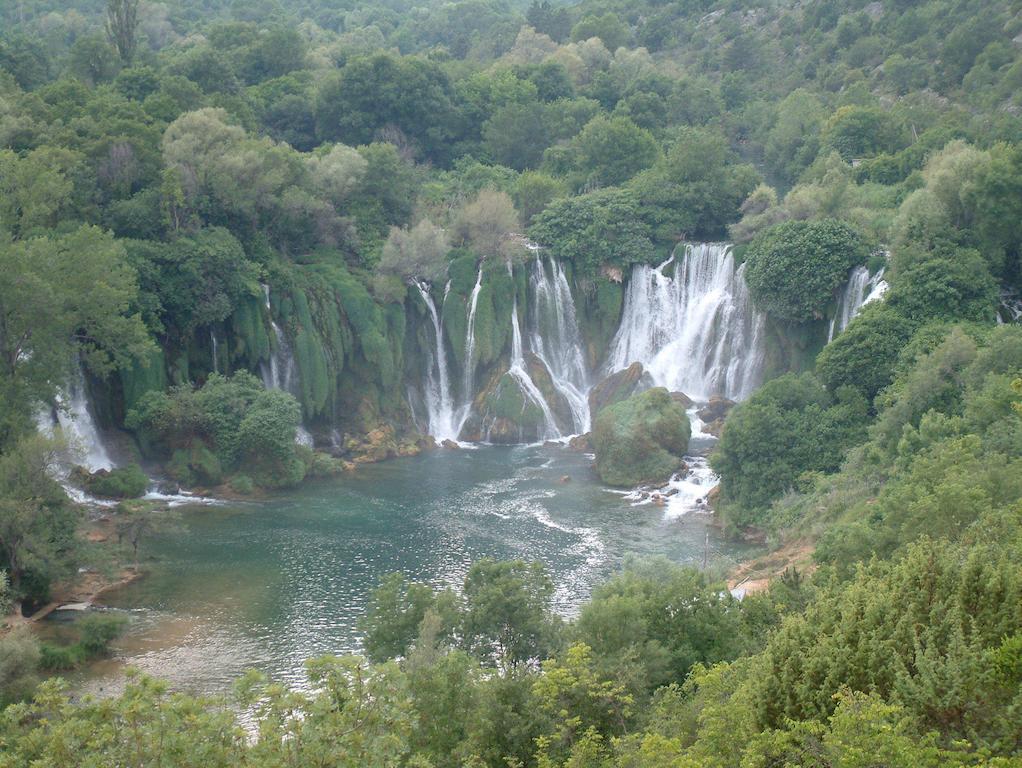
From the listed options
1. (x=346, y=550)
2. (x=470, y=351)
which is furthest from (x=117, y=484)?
(x=470, y=351)

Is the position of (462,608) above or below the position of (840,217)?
below

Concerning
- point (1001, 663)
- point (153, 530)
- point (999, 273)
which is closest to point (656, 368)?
point (999, 273)

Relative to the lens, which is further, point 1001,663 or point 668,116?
point 668,116

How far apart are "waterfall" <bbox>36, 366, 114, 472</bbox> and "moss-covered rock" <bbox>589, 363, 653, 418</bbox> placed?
20.8 meters

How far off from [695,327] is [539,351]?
721 centimetres

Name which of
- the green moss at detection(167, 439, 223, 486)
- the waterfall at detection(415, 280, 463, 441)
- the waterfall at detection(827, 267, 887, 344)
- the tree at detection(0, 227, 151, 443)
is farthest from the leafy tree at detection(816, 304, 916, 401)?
the tree at detection(0, 227, 151, 443)

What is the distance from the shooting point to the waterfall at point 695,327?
49.5 m

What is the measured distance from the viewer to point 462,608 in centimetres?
2380

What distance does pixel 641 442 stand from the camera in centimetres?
4256

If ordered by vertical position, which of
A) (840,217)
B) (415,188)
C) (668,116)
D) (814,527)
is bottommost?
(814,527)

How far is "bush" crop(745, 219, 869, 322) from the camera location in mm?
45594

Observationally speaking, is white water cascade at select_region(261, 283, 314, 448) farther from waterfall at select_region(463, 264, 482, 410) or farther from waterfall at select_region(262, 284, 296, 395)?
waterfall at select_region(463, 264, 482, 410)

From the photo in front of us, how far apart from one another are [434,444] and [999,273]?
75.8ft

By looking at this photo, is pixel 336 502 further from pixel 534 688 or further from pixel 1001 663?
pixel 1001 663
